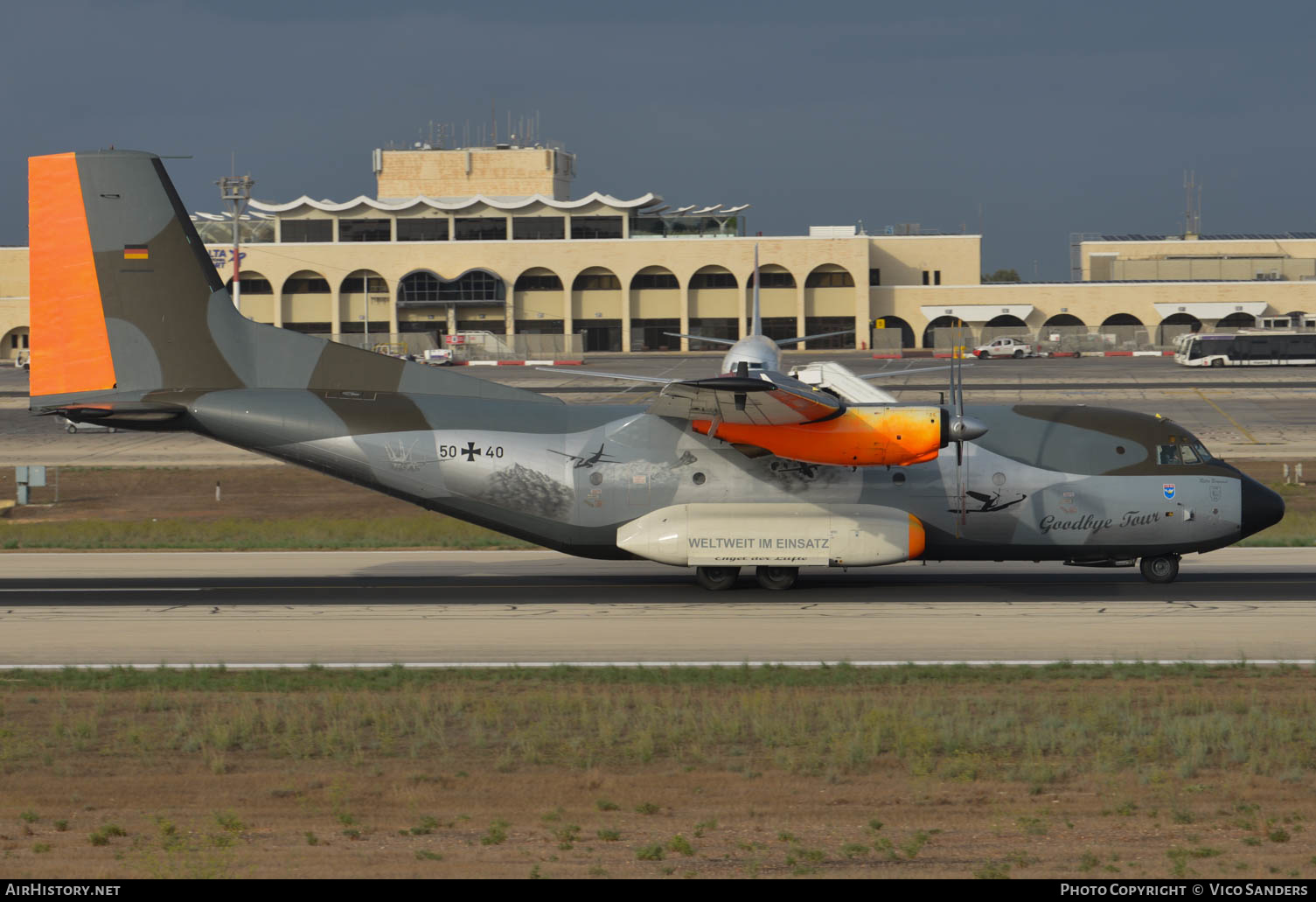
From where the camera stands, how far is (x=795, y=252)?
129500 mm

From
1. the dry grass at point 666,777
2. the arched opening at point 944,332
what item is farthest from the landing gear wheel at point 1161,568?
the arched opening at point 944,332

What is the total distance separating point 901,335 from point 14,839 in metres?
124

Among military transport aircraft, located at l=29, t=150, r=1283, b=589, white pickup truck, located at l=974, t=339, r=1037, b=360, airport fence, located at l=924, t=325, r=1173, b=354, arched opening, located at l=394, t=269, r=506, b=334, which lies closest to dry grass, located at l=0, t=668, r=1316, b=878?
military transport aircraft, located at l=29, t=150, r=1283, b=589

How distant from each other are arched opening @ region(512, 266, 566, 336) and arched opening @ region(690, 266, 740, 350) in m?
13.0

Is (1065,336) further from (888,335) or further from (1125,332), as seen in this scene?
(888,335)

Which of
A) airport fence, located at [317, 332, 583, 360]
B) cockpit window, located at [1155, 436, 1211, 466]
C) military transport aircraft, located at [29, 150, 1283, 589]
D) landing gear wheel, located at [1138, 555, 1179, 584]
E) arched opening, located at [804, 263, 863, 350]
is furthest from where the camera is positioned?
arched opening, located at [804, 263, 863, 350]

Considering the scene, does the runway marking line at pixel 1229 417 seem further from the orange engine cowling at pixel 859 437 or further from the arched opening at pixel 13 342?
the arched opening at pixel 13 342

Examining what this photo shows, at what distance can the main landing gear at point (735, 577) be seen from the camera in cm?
2566

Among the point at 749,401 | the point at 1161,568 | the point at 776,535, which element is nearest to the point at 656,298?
the point at 1161,568

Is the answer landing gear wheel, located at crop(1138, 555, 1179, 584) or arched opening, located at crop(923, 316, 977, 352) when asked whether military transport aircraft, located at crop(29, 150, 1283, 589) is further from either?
arched opening, located at crop(923, 316, 977, 352)

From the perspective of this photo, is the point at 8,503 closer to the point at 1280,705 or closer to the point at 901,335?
the point at 1280,705

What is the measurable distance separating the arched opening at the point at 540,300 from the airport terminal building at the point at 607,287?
0.56 feet

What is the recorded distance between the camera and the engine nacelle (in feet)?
79.5

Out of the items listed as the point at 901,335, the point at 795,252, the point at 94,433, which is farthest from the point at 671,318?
the point at 94,433
